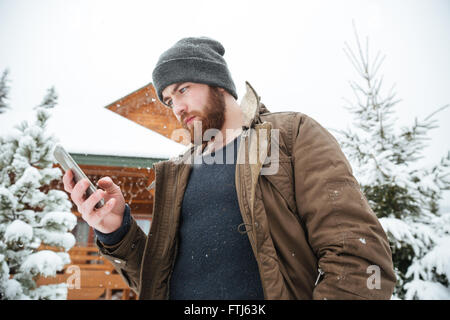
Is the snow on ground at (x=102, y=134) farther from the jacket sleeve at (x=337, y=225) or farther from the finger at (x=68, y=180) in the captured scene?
the jacket sleeve at (x=337, y=225)

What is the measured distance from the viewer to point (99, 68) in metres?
40.0

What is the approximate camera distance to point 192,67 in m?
1.94

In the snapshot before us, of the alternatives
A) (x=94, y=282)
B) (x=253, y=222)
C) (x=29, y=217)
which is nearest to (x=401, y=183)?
(x=253, y=222)

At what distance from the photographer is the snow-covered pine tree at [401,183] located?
12.5 ft

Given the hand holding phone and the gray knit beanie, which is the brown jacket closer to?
the hand holding phone

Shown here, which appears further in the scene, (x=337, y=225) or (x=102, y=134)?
(x=102, y=134)

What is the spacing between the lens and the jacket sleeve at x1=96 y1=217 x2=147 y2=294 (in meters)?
1.49

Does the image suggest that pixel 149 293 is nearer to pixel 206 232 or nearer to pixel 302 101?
pixel 206 232

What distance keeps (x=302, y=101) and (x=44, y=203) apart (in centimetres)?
3612

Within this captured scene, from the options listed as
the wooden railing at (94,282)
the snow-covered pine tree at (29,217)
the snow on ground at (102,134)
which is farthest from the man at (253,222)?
the wooden railing at (94,282)

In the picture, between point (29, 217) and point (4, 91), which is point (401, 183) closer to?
point (29, 217)

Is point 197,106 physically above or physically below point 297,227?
above

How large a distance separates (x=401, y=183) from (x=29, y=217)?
632 cm

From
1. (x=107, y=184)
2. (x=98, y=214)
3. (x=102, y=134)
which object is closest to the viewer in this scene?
(x=98, y=214)
